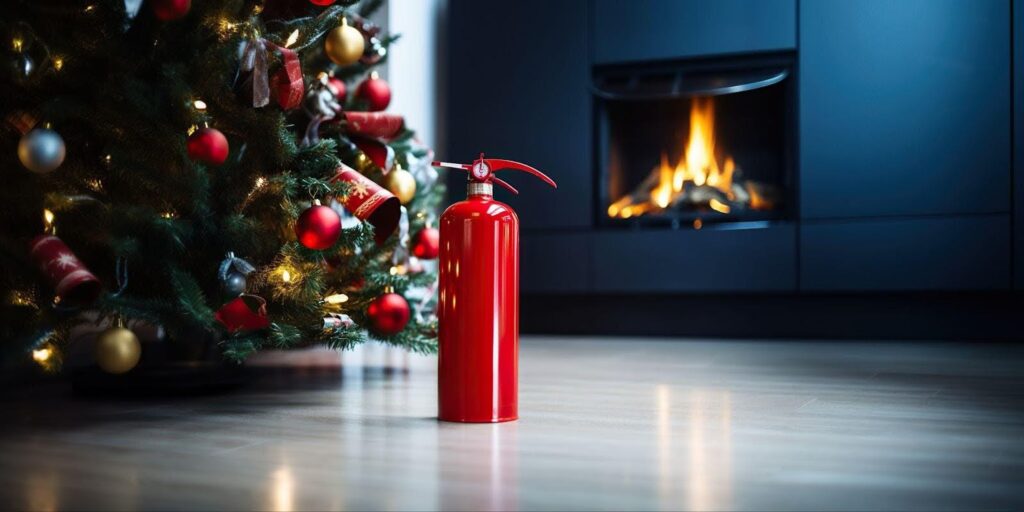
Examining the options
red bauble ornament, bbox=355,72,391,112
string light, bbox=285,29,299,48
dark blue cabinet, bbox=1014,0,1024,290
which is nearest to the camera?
string light, bbox=285,29,299,48

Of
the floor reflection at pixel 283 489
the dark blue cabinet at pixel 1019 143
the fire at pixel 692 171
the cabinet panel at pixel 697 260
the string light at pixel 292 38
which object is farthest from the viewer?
the fire at pixel 692 171

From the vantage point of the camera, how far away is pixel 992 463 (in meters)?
0.86

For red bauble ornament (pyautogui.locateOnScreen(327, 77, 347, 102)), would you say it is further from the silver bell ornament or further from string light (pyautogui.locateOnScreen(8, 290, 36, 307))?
string light (pyautogui.locateOnScreen(8, 290, 36, 307))

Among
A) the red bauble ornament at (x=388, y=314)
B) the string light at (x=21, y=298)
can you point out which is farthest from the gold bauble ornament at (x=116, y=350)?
the red bauble ornament at (x=388, y=314)

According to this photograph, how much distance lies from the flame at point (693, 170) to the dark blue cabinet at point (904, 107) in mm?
280

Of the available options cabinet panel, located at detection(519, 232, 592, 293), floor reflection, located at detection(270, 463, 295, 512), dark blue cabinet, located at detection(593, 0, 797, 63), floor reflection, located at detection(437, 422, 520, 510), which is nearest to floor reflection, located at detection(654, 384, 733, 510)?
floor reflection, located at detection(437, 422, 520, 510)

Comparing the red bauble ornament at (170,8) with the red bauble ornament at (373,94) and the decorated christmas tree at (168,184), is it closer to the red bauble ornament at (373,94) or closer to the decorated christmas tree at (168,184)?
the decorated christmas tree at (168,184)

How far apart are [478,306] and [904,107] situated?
185 centimetres

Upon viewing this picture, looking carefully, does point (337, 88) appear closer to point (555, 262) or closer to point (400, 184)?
point (400, 184)

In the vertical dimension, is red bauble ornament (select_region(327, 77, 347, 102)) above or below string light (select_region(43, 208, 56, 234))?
above

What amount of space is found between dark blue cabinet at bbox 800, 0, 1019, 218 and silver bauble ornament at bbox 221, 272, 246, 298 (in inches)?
69.3

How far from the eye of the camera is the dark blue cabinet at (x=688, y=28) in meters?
2.57

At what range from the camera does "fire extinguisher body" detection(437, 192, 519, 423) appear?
3.45ft

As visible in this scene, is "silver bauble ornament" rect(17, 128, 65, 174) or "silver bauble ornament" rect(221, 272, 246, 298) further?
"silver bauble ornament" rect(221, 272, 246, 298)
